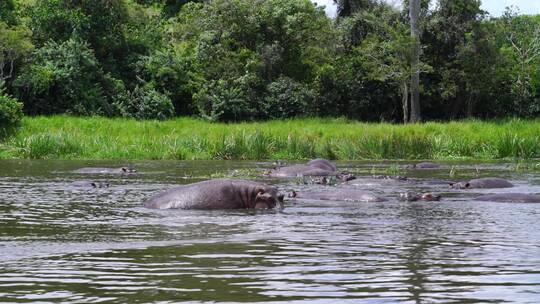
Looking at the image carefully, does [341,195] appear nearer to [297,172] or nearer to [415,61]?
[297,172]

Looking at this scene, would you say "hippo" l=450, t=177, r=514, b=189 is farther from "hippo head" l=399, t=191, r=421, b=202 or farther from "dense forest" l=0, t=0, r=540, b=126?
"dense forest" l=0, t=0, r=540, b=126

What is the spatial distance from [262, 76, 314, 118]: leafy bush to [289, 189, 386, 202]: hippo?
2401 centimetres

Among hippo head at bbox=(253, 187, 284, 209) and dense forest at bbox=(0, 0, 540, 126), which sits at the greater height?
dense forest at bbox=(0, 0, 540, 126)

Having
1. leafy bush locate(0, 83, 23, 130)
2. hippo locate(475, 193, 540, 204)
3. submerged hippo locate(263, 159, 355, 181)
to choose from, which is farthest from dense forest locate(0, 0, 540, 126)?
hippo locate(475, 193, 540, 204)

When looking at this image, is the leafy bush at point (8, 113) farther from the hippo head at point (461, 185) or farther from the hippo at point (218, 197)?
the hippo at point (218, 197)

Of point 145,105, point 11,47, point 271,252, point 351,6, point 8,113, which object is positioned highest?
point 351,6

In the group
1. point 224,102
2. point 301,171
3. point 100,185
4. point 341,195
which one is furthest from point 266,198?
point 224,102

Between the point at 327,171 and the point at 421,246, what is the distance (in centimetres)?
1010

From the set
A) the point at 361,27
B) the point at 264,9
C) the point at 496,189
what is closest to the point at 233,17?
the point at 264,9

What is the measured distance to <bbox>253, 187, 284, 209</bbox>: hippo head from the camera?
10.6m

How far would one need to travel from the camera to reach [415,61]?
35.9 metres

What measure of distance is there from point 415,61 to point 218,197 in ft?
87.5

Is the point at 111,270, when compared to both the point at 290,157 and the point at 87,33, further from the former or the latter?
the point at 87,33

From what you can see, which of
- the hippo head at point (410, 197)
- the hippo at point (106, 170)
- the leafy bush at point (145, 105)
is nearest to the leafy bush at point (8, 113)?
the leafy bush at point (145, 105)
